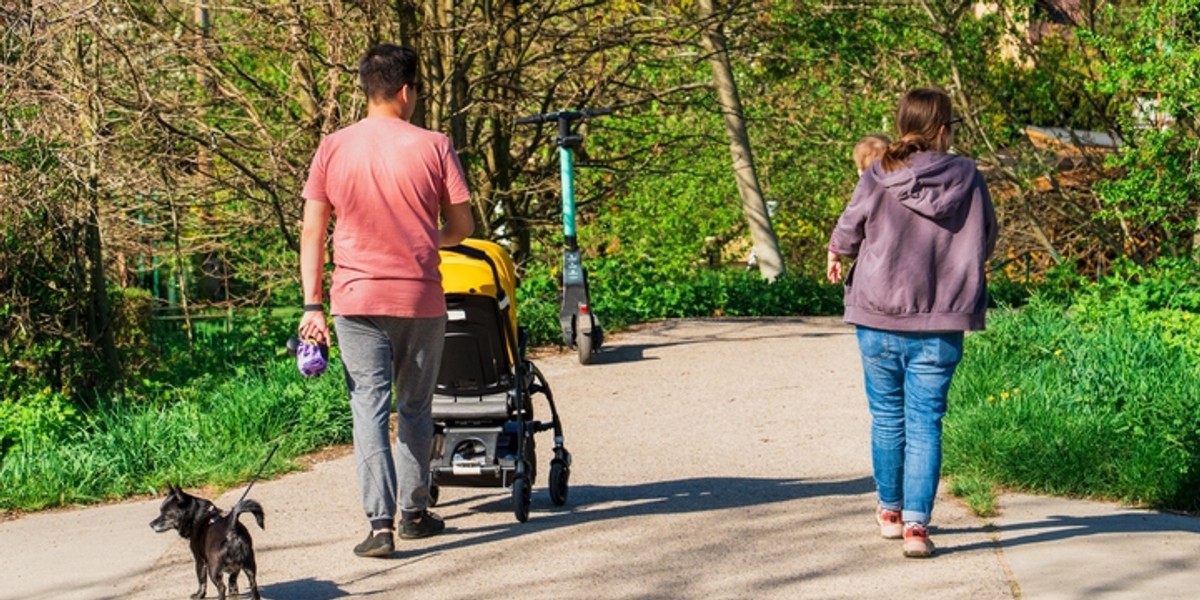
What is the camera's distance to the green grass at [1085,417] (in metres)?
7.36

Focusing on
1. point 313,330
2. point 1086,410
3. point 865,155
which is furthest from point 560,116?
point 313,330

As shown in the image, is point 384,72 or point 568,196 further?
point 568,196

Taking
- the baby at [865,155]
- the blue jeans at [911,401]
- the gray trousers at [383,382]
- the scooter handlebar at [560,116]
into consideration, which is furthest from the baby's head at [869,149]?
the scooter handlebar at [560,116]

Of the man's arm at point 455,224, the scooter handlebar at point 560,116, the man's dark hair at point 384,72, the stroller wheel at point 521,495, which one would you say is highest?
the scooter handlebar at point 560,116

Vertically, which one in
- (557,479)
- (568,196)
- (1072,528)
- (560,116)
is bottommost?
(1072,528)

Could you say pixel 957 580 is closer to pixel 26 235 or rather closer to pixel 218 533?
pixel 218 533

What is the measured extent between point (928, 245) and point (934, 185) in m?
0.22

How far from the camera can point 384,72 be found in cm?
637

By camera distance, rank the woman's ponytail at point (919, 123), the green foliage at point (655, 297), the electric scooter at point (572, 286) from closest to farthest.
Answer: the woman's ponytail at point (919, 123) → the electric scooter at point (572, 286) → the green foliage at point (655, 297)

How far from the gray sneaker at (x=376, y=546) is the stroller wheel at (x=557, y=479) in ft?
3.46

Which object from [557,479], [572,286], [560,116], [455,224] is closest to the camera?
[455,224]

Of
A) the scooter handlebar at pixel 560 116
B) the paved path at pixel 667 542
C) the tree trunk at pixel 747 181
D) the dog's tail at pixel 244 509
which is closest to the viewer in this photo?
the dog's tail at pixel 244 509

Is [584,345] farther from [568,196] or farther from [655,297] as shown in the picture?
[655,297]

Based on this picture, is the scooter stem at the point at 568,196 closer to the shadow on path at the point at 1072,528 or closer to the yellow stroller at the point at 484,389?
the yellow stroller at the point at 484,389
